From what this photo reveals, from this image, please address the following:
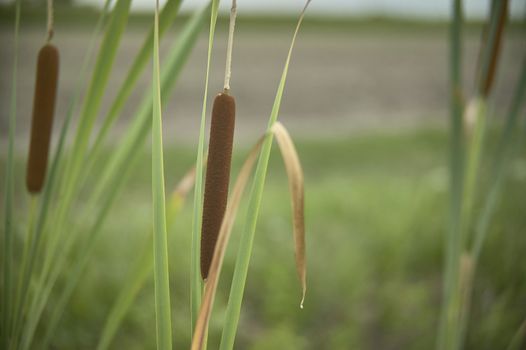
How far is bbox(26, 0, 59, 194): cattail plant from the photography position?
833 millimetres

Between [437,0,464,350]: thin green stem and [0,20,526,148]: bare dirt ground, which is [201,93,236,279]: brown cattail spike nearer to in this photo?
[437,0,464,350]: thin green stem

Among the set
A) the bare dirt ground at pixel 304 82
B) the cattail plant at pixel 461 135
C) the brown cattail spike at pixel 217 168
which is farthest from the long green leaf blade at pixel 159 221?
the bare dirt ground at pixel 304 82

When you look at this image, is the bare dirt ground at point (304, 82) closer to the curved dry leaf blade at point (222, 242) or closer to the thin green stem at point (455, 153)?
the thin green stem at point (455, 153)

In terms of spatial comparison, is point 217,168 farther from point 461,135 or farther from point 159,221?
point 461,135

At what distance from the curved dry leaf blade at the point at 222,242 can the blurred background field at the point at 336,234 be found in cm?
47

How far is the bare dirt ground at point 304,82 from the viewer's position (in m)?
5.64

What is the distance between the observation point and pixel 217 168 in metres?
0.63

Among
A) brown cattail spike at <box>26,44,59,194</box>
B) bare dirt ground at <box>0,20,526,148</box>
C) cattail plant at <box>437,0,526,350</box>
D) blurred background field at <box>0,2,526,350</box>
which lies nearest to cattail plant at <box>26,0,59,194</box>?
brown cattail spike at <box>26,44,59,194</box>

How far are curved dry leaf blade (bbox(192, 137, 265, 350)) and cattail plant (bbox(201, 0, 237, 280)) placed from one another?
5cm

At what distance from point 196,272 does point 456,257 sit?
0.68m

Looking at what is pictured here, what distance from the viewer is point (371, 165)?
4387 millimetres

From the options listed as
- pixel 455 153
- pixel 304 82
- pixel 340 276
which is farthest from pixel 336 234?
pixel 304 82

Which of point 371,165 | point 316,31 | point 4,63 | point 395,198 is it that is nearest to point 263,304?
point 395,198

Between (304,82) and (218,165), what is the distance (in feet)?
23.4
